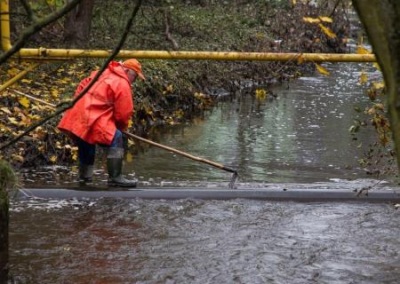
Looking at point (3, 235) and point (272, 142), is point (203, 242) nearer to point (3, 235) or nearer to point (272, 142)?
point (3, 235)

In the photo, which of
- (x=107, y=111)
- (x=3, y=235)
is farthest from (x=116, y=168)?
(x=3, y=235)

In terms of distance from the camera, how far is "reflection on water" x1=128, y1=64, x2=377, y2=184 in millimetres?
10070

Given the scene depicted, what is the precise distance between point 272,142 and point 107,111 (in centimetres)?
512

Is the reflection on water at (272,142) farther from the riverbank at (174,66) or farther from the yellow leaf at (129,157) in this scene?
the riverbank at (174,66)

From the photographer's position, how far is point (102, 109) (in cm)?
798

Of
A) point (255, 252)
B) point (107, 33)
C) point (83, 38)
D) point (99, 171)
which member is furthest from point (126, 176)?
point (107, 33)

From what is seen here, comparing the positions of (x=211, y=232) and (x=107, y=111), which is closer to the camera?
(x=211, y=232)

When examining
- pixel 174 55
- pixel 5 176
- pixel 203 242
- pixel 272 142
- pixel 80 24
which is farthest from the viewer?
pixel 80 24

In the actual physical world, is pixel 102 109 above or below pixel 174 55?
below

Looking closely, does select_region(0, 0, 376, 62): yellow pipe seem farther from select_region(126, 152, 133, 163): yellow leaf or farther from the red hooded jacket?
select_region(126, 152, 133, 163): yellow leaf

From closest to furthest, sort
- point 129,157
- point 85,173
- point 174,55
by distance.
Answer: point 174,55
point 85,173
point 129,157

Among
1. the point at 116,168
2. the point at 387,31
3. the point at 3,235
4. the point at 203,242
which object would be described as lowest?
the point at 203,242

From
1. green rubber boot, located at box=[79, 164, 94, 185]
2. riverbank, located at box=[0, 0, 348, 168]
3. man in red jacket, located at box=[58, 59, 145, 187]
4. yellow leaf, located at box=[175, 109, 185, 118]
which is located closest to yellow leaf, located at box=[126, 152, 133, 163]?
riverbank, located at box=[0, 0, 348, 168]

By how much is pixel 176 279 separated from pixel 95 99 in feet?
9.49
